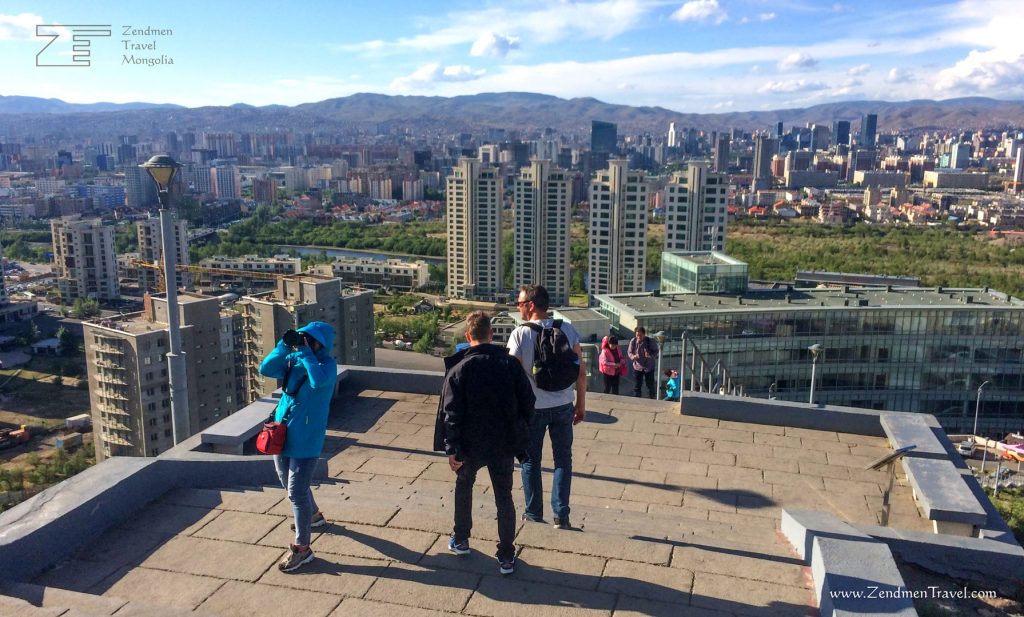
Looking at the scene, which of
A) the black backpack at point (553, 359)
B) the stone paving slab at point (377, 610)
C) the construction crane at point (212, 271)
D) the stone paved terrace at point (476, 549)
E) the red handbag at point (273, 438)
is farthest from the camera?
the construction crane at point (212, 271)

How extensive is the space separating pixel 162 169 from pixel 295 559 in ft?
11.0

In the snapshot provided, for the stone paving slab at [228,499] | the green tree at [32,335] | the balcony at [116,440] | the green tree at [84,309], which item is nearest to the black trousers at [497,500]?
the stone paving slab at [228,499]

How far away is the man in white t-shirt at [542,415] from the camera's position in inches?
122

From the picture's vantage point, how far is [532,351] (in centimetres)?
311

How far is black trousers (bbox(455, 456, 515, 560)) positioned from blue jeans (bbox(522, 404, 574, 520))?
39 cm

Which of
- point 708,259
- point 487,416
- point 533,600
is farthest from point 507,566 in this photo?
point 708,259

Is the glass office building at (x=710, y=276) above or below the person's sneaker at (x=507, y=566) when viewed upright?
below

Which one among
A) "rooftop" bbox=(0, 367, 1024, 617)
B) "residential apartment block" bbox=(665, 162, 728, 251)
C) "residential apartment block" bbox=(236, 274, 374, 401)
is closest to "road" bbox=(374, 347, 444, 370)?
"residential apartment block" bbox=(236, 274, 374, 401)

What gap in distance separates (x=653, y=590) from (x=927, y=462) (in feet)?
7.30

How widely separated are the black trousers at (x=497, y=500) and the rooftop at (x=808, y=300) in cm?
1220

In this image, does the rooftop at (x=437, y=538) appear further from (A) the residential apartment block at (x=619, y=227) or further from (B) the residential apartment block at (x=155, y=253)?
(B) the residential apartment block at (x=155, y=253)

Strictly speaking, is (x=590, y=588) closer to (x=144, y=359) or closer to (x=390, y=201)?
(x=144, y=359)

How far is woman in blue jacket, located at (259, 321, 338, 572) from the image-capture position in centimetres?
278

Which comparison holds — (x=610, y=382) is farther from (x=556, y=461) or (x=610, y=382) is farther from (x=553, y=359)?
(x=553, y=359)
